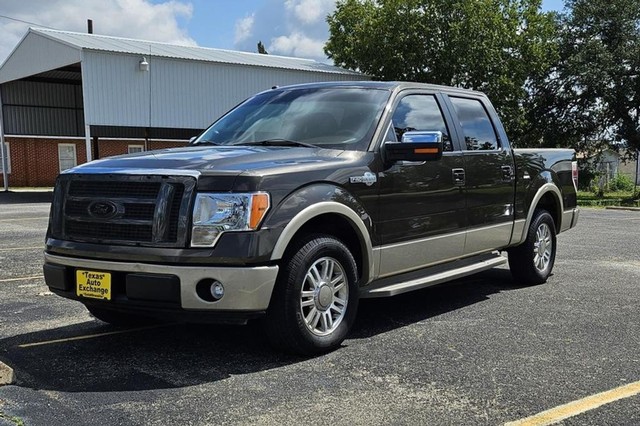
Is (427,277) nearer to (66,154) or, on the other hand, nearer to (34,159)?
(34,159)

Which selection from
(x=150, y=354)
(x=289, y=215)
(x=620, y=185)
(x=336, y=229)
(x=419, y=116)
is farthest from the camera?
(x=620, y=185)

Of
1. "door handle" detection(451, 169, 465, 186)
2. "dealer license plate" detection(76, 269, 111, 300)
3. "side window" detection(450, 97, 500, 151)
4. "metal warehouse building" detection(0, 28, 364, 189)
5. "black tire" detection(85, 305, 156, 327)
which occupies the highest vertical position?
"metal warehouse building" detection(0, 28, 364, 189)

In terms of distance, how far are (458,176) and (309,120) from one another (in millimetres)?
1469

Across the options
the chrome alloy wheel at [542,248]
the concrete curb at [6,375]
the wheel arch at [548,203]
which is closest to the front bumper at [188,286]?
the concrete curb at [6,375]

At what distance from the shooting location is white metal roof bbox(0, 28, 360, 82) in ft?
79.4

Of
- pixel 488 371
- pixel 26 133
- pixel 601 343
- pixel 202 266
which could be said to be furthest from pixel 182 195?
pixel 26 133

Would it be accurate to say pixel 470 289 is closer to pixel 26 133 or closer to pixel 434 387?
pixel 434 387

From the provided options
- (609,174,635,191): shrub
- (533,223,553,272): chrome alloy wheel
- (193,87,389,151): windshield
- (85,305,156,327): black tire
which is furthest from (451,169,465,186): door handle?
(609,174,635,191): shrub

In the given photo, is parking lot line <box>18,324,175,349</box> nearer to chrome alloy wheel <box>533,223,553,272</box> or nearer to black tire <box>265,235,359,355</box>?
black tire <box>265,235,359,355</box>

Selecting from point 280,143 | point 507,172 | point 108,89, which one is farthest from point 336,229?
point 108,89

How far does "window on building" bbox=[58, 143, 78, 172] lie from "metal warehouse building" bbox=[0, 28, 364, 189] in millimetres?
53

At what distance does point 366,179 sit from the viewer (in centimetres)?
507

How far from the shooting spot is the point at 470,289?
24.0 ft

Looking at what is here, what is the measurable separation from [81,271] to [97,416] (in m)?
1.27
